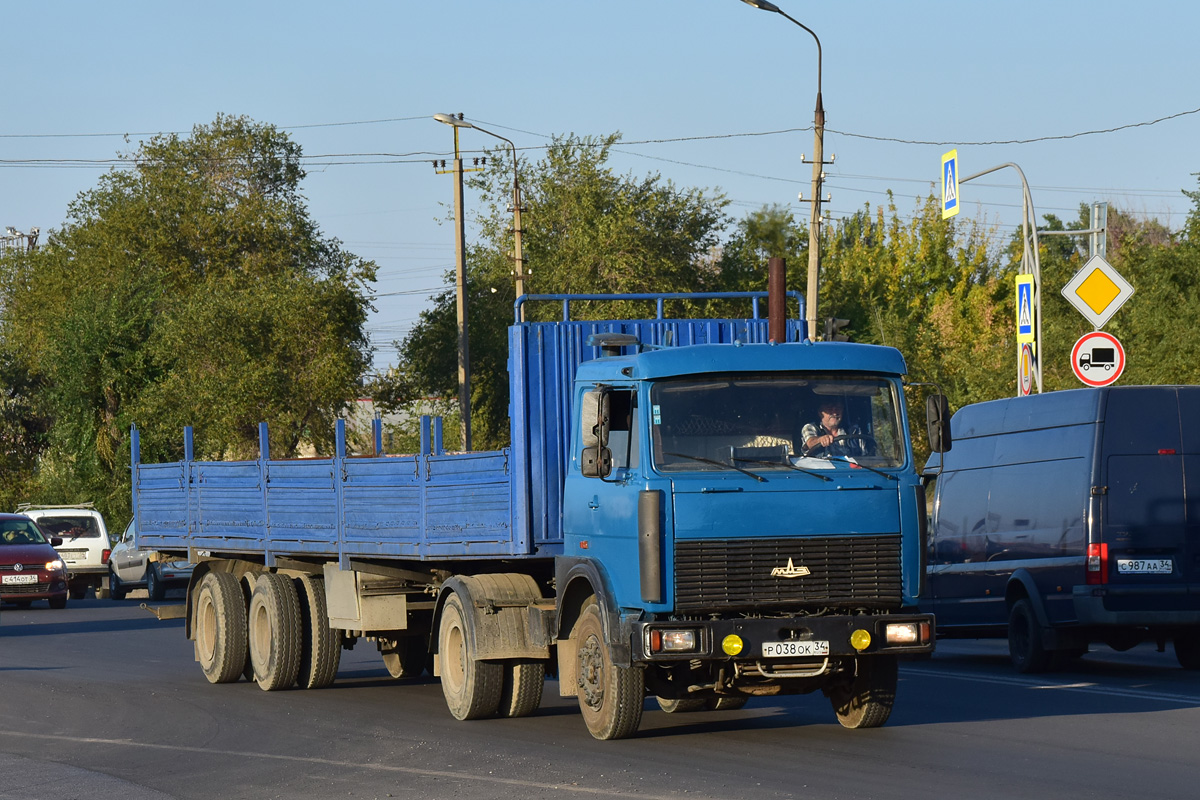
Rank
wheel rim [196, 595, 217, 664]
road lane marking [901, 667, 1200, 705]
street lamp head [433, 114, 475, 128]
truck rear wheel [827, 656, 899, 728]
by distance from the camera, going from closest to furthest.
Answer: truck rear wheel [827, 656, 899, 728] < road lane marking [901, 667, 1200, 705] < wheel rim [196, 595, 217, 664] < street lamp head [433, 114, 475, 128]

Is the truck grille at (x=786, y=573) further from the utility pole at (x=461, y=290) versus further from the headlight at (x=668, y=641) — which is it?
the utility pole at (x=461, y=290)

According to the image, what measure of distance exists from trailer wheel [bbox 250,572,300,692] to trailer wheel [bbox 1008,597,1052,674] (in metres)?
6.52

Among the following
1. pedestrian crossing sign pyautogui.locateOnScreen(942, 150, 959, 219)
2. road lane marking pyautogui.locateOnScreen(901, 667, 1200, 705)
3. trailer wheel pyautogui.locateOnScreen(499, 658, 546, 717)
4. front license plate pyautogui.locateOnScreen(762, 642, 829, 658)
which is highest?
pedestrian crossing sign pyautogui.locateOnScreen(942, 150, 959, 219)

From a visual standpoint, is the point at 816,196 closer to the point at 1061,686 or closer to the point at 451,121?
the point at 451,121

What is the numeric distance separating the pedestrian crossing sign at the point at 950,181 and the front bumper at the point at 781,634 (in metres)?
18.3

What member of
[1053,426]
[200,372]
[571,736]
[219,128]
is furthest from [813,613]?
[219,128]

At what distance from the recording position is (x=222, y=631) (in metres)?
16.3

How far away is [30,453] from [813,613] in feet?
193

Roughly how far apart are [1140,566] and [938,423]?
4.81 meters

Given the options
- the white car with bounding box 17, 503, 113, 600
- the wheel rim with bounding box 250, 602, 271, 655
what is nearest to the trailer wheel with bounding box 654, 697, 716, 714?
the wheel rim with bounding box 250, 602, 271, 655

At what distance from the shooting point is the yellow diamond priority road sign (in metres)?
18.6

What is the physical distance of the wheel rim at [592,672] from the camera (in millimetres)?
10706

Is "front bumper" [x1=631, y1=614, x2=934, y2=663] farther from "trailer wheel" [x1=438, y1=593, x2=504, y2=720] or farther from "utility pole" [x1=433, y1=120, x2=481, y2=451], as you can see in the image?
"utility pole" [x1=433, y1=120, x2=481, y2=451]

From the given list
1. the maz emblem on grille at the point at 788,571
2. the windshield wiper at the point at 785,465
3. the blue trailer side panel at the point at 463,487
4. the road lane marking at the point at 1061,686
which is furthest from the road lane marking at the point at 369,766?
the road lane marking at the point at 1061,686
